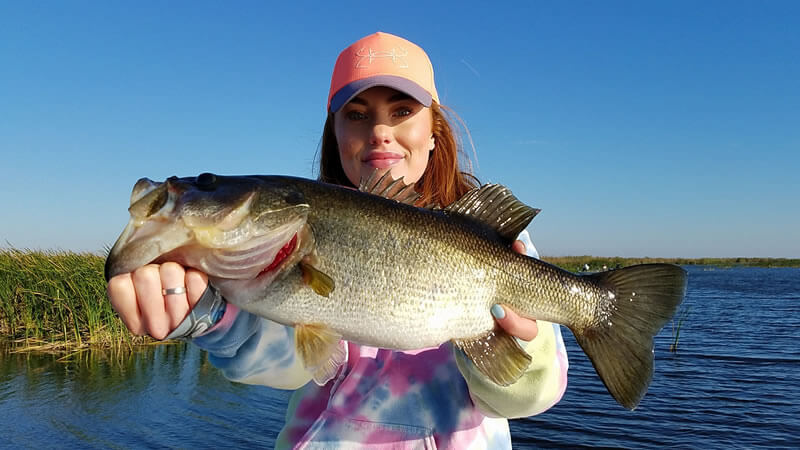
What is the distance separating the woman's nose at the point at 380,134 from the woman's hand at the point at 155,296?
1.51 metres

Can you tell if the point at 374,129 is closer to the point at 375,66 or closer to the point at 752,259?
the point at 375,66

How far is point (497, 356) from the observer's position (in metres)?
2.47

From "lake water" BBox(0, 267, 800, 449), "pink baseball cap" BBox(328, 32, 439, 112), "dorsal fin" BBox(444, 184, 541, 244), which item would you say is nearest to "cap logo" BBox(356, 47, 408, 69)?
"pink baseball cap" BBox(328, 32, 439, 112)

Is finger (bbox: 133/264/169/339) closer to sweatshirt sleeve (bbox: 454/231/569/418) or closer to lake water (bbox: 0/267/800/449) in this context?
sweatshirt sleeve (bbox: 454/231/569/418)

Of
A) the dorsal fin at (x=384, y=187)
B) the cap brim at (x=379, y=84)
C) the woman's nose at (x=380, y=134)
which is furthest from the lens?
the woman's nose at (x=380, y=134)

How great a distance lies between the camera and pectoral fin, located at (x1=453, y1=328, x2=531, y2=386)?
8.11ft

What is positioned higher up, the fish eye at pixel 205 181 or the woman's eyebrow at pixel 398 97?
the woman's eyebrow at pixel 398 97

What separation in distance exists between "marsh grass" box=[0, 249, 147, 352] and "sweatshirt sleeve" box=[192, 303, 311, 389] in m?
10.6

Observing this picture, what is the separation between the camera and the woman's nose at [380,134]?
3.34 meters

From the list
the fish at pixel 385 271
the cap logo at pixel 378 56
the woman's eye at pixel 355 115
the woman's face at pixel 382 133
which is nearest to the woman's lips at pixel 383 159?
the woman's face at pixel 382 133

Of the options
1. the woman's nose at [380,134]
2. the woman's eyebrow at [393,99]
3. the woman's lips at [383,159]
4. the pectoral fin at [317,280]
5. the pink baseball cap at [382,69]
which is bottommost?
the pectoral fin at [317,280]

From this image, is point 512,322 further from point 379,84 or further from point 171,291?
point 379,84

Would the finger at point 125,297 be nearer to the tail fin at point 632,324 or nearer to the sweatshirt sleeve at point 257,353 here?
the sweatshirt sleeve at point 257,353

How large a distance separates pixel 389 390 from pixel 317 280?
1.00 metres
